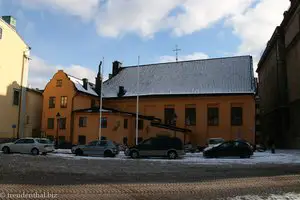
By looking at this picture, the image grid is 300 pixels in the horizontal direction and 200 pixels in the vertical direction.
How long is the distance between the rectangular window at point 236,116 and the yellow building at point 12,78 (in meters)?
27.1

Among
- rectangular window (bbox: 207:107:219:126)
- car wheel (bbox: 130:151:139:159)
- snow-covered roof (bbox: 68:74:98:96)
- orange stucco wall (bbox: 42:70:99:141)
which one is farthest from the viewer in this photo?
snow-covered roof (bbox: 68:74:98:96)

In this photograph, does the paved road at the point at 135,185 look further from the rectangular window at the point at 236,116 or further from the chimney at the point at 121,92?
the chimney at the point at 121,92

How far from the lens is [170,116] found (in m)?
53.3

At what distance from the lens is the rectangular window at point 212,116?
50.8 metres

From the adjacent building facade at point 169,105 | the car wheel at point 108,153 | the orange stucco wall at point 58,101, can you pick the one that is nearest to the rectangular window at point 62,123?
the adjacent building facade at point 169,105

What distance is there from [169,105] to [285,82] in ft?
54.3

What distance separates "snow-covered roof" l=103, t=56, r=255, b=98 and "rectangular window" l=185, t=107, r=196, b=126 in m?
2.47

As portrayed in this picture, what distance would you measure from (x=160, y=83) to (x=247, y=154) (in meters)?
28.7

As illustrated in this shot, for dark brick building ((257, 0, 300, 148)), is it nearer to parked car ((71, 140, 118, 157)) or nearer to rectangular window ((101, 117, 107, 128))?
rectangular window ((101, 117, 107, 128))

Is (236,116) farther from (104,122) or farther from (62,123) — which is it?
(62,123)

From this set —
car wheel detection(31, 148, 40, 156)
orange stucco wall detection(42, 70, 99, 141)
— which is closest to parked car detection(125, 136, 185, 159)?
car wheel detection(31, 148, 40, 156)

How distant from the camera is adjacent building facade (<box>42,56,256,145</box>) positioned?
161 feet

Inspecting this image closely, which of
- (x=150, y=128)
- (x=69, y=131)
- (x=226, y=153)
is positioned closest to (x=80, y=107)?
(x=69, y=131)

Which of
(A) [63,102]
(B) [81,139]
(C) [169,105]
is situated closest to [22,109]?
(A) [63,102]
